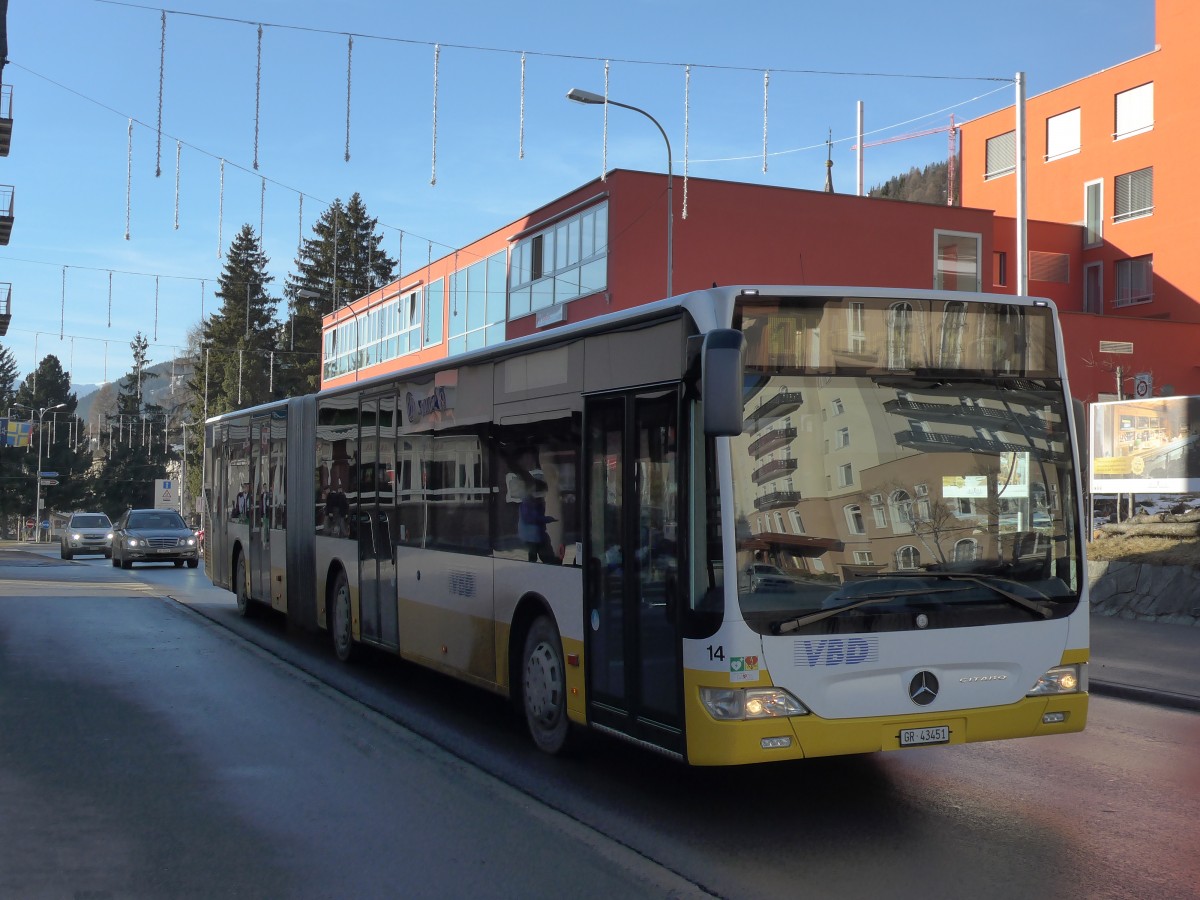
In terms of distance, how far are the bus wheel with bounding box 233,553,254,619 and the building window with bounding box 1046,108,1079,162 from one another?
40.0 meters

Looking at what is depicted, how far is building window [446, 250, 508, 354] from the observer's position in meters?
38.4

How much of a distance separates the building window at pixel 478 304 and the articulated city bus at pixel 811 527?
2985 cm

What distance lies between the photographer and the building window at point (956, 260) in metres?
36.6

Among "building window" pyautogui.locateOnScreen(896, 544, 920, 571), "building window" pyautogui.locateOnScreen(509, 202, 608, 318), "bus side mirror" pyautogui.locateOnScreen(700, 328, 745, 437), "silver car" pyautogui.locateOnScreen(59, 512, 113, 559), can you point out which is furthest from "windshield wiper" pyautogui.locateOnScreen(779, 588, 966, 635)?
"silver car" pyautogui.locateOnScreen(59, 512, 113, 559)

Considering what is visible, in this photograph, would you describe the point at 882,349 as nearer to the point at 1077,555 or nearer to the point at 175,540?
the point at 1077,555

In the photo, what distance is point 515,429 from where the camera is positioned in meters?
8.86

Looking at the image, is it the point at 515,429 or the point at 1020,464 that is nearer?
the point at 1020,464

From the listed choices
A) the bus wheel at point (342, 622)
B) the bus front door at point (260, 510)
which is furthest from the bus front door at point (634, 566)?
the bus front door at point (260, 510)

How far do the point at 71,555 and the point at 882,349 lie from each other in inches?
1677

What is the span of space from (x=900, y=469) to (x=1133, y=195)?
4447 centimetres

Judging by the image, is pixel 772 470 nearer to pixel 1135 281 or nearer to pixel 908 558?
pixel 908 558

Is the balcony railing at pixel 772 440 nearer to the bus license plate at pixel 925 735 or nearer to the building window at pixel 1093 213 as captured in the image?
the bus license plate at pixel 925 735

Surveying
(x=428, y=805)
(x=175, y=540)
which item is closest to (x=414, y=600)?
(x=428, y=805)

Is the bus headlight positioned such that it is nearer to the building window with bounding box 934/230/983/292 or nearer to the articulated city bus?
the articulated city bus
